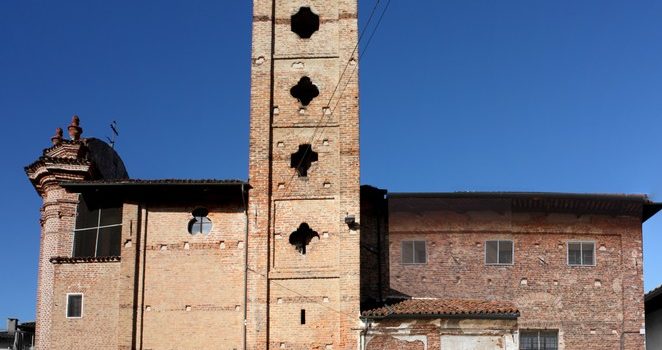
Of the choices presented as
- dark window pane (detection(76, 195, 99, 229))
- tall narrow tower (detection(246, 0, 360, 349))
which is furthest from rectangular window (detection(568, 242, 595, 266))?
dark window pane (detection(76, 195, 99, 229))

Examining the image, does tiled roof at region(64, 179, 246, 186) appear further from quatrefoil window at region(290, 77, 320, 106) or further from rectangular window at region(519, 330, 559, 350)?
rectangular window at region(519, 330, 559, 350)

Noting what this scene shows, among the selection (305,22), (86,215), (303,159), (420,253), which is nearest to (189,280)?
(86,215)

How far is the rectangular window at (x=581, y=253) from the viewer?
2883 centimetres

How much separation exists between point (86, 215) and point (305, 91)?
719cm

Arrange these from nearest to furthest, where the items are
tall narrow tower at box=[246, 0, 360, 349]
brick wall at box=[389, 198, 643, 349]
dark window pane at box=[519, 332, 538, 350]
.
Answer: tall narrow tower at box=[246, 0, 360, 349], dark window pane at box=[519, 332, 538, 350], brick wall at box=[389, 198, 643, 349]

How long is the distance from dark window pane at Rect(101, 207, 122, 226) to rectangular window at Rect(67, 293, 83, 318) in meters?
2.13

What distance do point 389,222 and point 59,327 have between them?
993cm

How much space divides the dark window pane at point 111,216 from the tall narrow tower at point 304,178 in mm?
3726

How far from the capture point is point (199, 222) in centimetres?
2592

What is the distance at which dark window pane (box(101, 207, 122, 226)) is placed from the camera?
26.0 m

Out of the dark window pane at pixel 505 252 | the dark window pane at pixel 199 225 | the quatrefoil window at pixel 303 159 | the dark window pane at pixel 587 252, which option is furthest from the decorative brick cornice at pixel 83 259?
the dark window pane at pixel 587 252

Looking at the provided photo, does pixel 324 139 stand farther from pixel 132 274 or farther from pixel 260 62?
pixel 132 274

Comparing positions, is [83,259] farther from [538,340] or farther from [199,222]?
[538,340]

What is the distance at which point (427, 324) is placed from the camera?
2431cm
